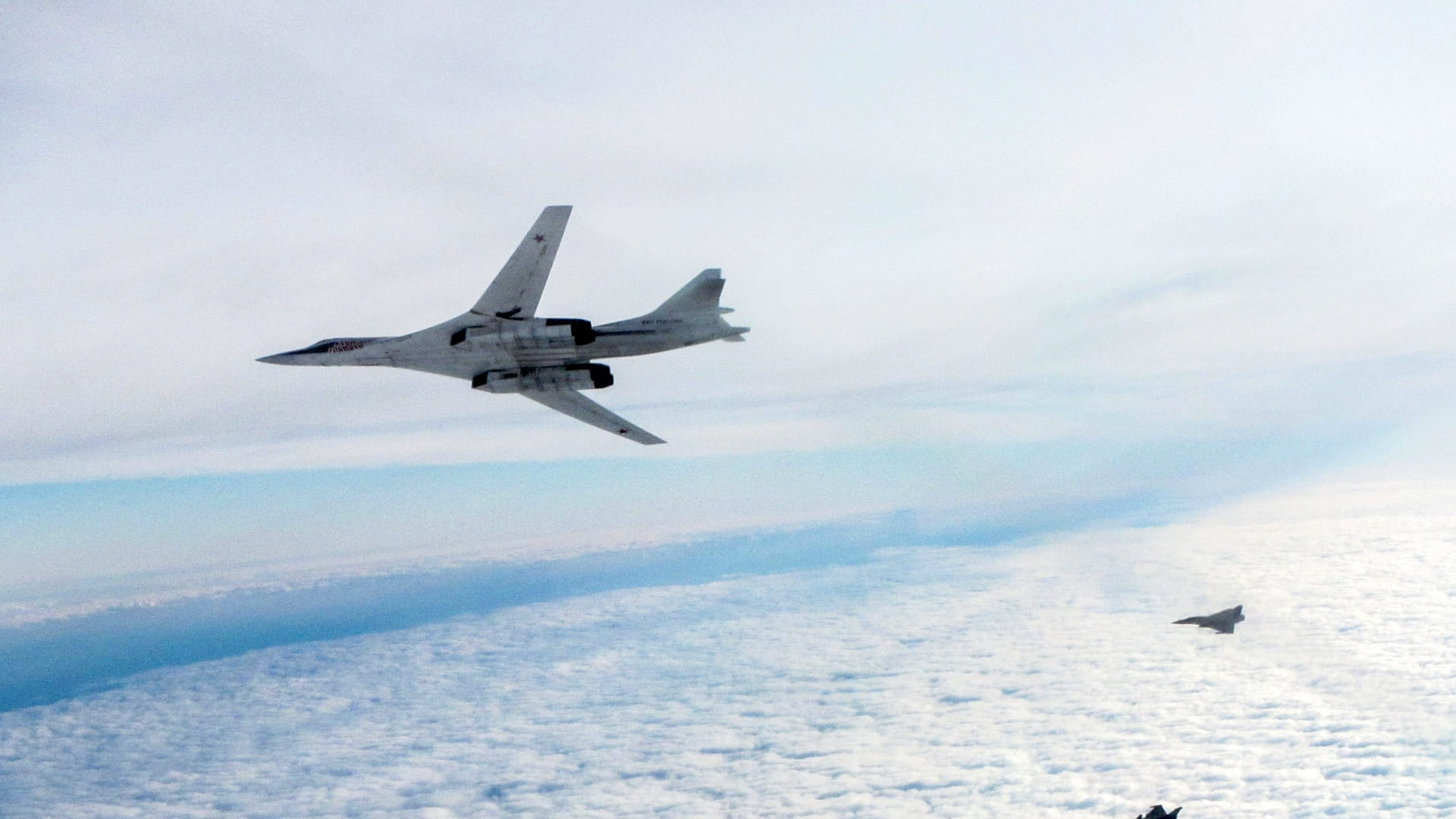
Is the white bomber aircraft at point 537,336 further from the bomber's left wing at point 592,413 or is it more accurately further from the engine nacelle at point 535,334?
the bomber's left wing at point 592,413

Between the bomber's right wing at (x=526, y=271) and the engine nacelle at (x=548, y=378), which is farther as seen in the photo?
the engine nacelle at (x=548, y=378)

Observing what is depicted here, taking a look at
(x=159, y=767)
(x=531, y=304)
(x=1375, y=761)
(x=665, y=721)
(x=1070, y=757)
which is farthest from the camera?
(x=665, y=721)

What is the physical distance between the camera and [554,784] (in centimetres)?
11088

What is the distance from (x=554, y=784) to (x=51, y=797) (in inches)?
2967

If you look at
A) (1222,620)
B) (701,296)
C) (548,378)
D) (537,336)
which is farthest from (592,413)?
(1222,620)

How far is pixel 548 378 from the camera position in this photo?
132 feet

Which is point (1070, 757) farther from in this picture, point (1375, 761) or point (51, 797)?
point (51, 797)

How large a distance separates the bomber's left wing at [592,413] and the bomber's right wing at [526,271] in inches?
261

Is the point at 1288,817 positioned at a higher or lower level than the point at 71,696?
lower

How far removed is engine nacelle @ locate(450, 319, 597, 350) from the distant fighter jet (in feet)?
135

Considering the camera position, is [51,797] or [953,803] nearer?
[953,803]

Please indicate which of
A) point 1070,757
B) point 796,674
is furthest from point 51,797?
point 1070,757

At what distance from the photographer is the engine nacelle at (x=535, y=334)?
35.5m

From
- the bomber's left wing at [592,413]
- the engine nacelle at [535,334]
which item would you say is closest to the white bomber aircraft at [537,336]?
the engine nacelle at [535,334]
